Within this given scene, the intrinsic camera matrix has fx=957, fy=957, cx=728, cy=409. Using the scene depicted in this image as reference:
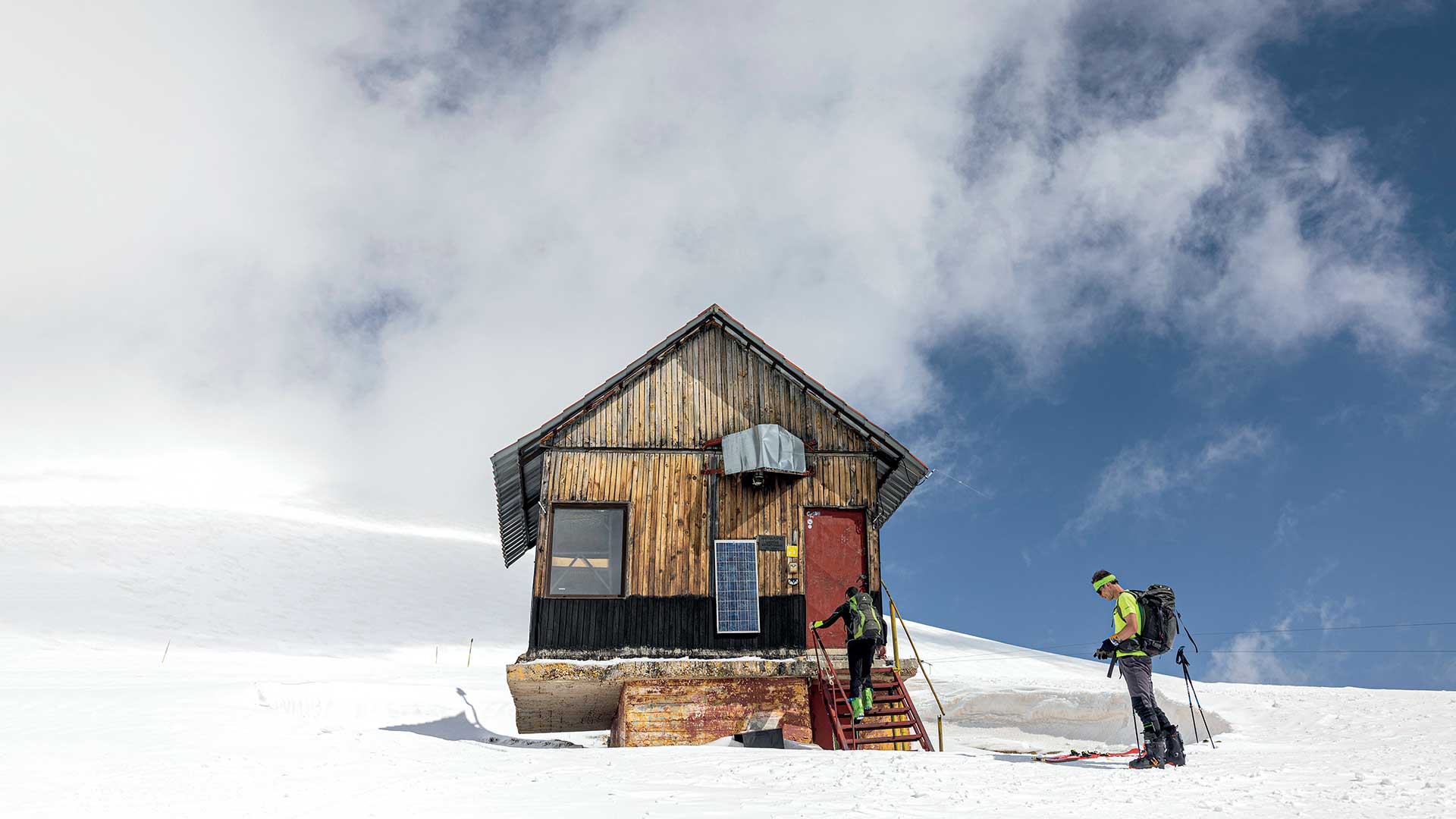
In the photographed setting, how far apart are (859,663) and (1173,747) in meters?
5.24

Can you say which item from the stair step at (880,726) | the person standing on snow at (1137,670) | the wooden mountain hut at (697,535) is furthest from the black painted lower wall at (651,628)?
the person standing on snow at (1137,670)

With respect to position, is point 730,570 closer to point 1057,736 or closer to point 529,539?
point 529,539

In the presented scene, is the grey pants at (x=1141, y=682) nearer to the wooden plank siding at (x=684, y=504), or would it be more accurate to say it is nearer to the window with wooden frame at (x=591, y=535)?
the wooden plank siding at (x=684, y=504)

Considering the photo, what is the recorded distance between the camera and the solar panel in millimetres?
16344

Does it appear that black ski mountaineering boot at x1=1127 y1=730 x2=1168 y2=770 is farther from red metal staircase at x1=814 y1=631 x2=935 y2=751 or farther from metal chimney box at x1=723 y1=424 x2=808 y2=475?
metal chimney box at x1=723 y1=424 x2=808 y2=475

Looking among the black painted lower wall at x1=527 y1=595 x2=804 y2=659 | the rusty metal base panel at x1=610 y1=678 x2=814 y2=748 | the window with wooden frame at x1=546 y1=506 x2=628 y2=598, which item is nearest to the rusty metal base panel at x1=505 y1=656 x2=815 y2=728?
the rusty metal base panel at x1=610 y1=678 x2=814 y2=748

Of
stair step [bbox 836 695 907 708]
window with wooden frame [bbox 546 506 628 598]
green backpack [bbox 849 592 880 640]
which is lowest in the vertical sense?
stair step [bbox 836 695 907 708]

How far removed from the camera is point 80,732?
489 inches

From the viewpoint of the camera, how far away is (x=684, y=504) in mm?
16969

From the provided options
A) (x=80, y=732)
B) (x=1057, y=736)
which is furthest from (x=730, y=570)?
(x=1057, y=736)

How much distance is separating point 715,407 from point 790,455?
1723 millimetres

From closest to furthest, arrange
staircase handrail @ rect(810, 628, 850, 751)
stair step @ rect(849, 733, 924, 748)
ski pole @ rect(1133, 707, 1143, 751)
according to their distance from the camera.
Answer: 1. ski pole @ rect(1133, 707, 1143, 751)
2. stair step @ rect(849, 733, 924, 748)
3. staircase handrail @ rect(810, 628, 850, 751)

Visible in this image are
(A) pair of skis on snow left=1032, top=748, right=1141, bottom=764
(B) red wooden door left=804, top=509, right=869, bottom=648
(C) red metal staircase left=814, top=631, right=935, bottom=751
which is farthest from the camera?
(B) red wooden door left=804, top=509, right=869, bottom=648

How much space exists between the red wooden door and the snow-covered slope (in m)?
5.00
